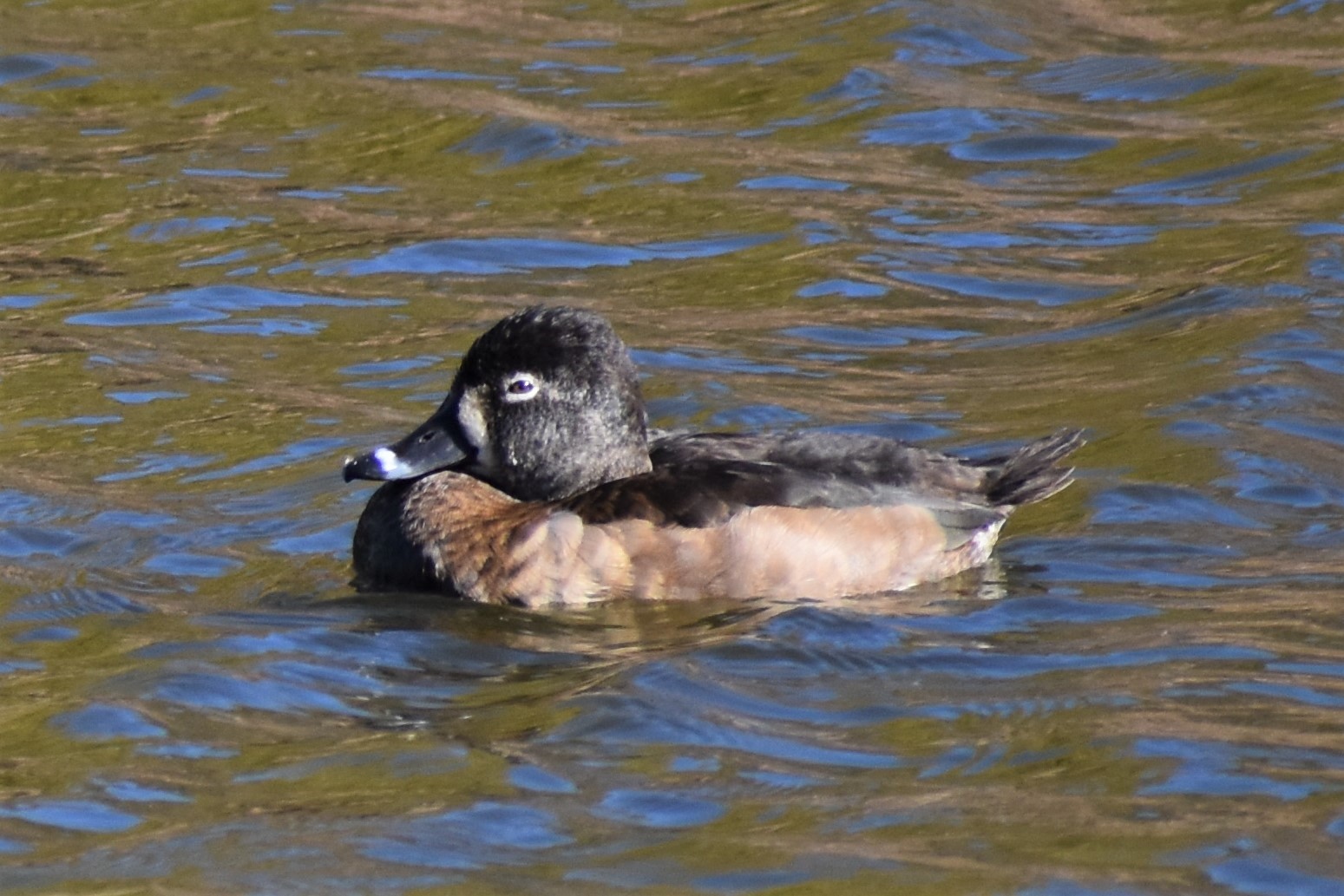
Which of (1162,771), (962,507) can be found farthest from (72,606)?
(1162,771)

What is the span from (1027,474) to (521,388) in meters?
1.81

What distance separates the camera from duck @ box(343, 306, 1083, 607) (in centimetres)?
779

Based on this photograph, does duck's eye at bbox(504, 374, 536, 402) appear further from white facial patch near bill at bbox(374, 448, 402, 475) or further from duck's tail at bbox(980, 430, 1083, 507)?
duck's tail at bbox(980, 430, 1083, 507)

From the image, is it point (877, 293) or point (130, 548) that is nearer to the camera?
point (130, 548)

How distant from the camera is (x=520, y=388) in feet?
27.0

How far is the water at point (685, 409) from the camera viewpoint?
19.1ft

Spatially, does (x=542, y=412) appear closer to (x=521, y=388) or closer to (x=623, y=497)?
(x=521, y=388)

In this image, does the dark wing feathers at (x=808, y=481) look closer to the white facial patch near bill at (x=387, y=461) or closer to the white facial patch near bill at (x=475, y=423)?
the white facial patch near bill at (x=475, y=423)

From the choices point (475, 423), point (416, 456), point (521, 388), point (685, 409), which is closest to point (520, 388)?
point (521, 388)

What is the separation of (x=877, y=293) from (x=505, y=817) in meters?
6.03

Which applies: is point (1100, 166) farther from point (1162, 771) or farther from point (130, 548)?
point (1162, 771)

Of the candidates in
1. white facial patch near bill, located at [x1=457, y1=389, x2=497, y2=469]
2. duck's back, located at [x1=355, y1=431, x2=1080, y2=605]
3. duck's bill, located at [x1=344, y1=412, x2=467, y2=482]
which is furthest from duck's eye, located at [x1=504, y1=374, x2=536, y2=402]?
duck's back, located at [x1=355, y1=431, x2=1080, y2=605]

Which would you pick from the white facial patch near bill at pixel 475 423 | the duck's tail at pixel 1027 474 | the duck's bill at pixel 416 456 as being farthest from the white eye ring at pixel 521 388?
the duck's tail at pixel 1027 474

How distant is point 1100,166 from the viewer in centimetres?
1323
